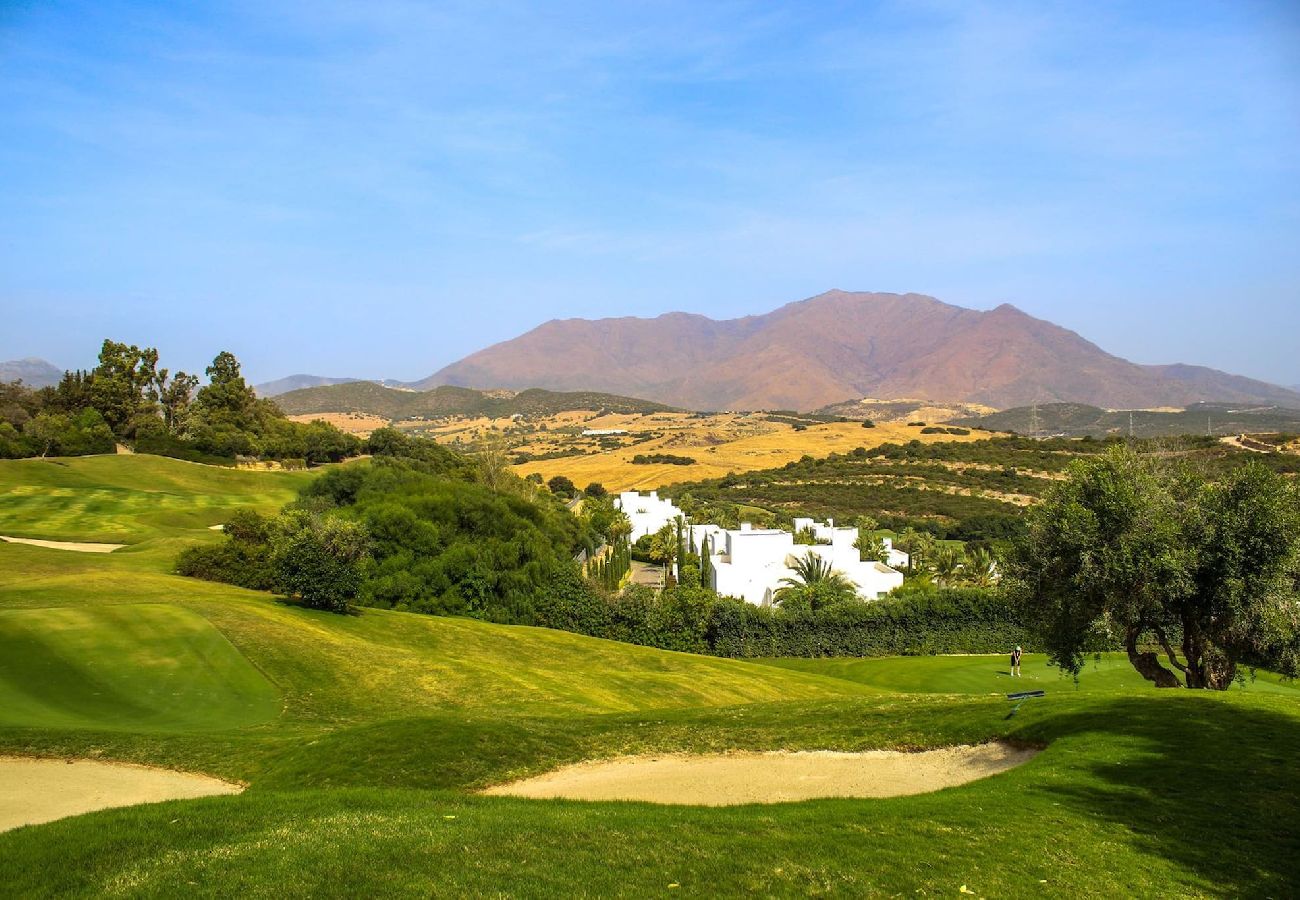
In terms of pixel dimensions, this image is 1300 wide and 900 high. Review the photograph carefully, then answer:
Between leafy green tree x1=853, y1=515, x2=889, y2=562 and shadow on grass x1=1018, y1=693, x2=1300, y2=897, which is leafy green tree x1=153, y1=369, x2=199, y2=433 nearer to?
leafy green tree x1=853, y1=515, x2=889, y2=562

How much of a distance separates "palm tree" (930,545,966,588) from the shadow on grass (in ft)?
135

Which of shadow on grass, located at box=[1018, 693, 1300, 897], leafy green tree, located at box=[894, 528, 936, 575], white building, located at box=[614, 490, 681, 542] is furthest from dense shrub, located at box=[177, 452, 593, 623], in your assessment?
shadow on grass, located at box=[1018, 693, 1300, 897]

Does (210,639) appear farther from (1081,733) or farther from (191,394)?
(191,394)

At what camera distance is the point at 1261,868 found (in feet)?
30.5

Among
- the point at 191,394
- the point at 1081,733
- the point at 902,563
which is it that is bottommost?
the point at 902,563

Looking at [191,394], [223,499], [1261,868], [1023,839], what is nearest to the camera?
[1261,868]

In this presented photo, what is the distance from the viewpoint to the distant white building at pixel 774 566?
2087 inches

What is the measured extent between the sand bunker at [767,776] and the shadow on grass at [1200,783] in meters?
1.74

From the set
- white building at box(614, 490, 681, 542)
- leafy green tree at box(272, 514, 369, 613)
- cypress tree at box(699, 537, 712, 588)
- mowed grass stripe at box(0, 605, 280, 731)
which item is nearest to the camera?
mowed grass stripe at box(0, 605, 280, 731)

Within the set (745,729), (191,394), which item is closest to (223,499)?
(191,394)

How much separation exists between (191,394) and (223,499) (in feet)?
122

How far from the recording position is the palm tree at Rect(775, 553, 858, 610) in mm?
49062

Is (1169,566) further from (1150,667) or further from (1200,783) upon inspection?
(1200,783)

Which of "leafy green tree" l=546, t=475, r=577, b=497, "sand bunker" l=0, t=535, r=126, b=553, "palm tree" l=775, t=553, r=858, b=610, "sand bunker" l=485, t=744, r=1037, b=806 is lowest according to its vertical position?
"palm tree" l=775, t=553, r=858, b=610
